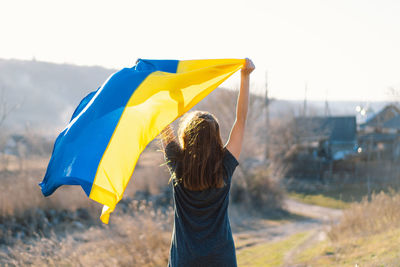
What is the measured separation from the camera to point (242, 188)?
82.5 ft

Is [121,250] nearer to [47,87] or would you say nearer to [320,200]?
[320,200]

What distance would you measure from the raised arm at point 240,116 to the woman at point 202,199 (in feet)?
0.38

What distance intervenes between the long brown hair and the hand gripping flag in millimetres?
656

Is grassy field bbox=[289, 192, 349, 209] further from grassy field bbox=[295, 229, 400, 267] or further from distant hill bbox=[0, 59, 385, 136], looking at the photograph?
distant hill bbox=[0, 59, 385, 136]

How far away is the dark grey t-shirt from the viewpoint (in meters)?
2.59

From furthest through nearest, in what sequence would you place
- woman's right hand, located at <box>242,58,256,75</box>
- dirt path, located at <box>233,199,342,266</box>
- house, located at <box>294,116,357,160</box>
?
house, located at <box>294,116,357,160</box>
dirt path, located at <box>233,199,342,266</box>
woman's right hand, located at <box>242,58,256,75</box>

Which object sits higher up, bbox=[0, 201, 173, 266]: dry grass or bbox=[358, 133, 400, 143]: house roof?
bbox=[358, 133, 400, 143]: house roof

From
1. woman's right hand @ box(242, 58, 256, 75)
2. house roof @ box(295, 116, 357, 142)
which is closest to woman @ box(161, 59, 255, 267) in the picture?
woman's right hand @ box(242, 58, 256, 75)

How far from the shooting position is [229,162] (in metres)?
2.70

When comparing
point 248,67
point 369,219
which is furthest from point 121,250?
point 369,219

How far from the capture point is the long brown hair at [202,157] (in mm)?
2588

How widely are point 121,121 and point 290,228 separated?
60.6 feet

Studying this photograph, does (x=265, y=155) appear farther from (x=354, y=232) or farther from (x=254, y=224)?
(x=354, y=232)

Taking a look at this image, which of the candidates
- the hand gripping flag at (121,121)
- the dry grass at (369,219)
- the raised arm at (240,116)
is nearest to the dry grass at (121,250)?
the hand gripping flag at (121,121)
